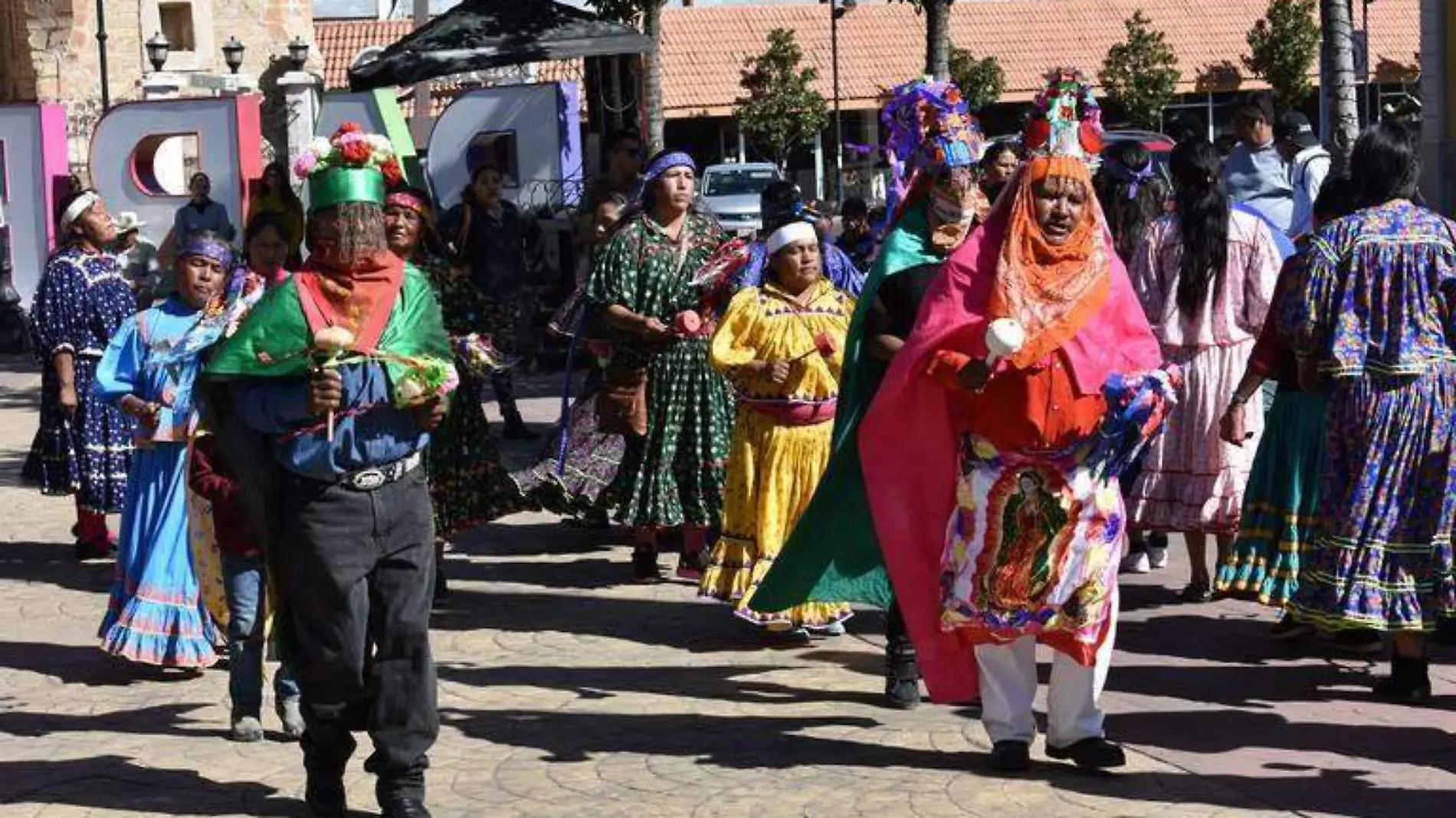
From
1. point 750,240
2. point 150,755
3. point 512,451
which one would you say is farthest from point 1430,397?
point 512,451

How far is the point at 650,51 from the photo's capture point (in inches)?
878

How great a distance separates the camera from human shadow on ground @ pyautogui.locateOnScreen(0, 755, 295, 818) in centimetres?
671

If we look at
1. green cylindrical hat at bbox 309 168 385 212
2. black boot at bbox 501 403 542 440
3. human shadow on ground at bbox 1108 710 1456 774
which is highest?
green cylindrical hat at bbox 309 168 385 212

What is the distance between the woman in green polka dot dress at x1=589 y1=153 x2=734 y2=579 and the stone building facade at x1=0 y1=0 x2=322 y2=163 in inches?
1184

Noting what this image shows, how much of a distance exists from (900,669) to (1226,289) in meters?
2.59

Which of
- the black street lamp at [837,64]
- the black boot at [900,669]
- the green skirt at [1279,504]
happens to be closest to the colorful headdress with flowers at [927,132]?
the black boot at [900,669]

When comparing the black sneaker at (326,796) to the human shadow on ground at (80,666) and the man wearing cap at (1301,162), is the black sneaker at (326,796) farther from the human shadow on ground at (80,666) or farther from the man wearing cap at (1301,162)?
the man wearing cap at (1301,162)

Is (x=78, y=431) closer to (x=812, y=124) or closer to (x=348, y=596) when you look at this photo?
(x=348, y=596)

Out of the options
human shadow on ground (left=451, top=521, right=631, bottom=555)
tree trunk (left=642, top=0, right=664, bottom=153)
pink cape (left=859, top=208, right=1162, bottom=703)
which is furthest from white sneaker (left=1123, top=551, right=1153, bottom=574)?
tree trunk (left=642, top=0, right=664, bottom=153)

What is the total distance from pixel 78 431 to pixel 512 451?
4.29m

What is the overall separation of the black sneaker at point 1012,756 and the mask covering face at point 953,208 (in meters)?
1.63

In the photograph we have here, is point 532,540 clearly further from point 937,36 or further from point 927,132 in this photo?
point 937,36

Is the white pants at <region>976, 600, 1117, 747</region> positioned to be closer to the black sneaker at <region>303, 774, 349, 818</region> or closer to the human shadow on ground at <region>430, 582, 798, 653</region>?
the black sneaker at <region>303, 774, 349, 818</region>

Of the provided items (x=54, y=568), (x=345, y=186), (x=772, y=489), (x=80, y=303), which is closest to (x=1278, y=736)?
(x=772, y=489)
